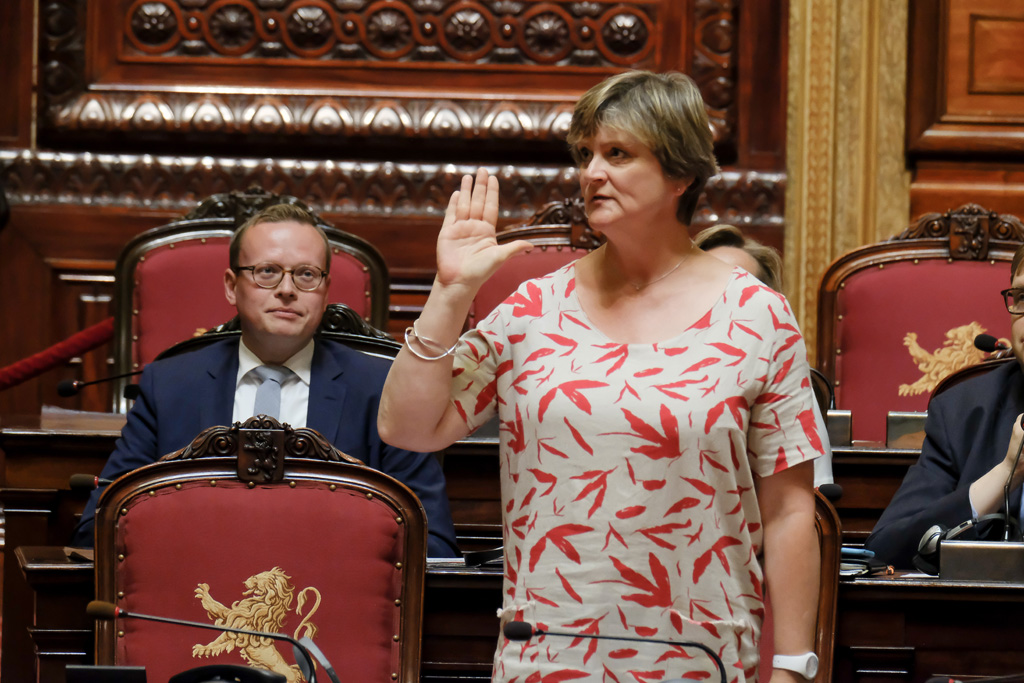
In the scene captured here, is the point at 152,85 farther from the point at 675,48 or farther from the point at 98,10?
the point at 675,48

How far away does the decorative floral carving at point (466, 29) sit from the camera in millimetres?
3498

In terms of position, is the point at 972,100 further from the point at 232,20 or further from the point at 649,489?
the point at 649,489

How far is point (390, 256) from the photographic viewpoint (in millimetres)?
3445

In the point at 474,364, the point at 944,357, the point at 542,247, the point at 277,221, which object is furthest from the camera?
the point at 542,247

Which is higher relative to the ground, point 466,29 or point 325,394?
point 466,29

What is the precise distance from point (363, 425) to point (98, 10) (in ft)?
6.21

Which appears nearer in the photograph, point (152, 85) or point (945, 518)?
A: point (945, 518)

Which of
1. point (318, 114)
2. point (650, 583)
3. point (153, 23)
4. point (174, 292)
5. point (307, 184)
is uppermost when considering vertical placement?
point (153, 23)

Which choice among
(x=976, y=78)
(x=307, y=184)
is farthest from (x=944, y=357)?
(x=307, y=184)

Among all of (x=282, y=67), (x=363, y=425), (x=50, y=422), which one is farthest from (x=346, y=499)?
(x=282, y=67)

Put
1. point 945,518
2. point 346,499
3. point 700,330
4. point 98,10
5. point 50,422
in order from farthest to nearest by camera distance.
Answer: point 98,10 < point 50,422 < point 945,518 < point 346,499 < point 700,330

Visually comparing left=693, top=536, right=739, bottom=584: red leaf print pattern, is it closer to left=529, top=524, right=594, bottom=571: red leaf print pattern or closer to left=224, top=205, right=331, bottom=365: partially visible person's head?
left=529, top=524, right=594, bottom=571: red leaf print pattern

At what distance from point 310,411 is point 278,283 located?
271mm

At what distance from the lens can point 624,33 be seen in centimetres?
352
